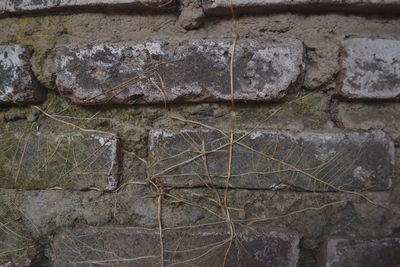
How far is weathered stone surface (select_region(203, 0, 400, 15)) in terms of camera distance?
0.58 metres

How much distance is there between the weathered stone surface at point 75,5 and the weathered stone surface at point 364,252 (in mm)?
569

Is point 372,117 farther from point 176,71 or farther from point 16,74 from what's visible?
point 16,74

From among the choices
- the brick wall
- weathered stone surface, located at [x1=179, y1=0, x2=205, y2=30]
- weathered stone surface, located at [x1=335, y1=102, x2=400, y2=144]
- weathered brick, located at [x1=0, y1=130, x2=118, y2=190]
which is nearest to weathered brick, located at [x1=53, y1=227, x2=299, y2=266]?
the brick wall

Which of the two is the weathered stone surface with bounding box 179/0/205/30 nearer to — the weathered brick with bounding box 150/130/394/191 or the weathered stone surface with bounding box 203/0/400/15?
the weathered stone surface with bounding box 203/0/400/15

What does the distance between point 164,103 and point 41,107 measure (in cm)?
26

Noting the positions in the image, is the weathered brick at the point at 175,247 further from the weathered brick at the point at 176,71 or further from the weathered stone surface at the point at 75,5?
the weathered stone surface at the point at 75,5

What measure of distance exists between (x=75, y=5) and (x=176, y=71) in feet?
0.79

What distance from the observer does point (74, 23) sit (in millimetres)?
657

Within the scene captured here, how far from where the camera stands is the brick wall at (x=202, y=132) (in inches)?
23.8

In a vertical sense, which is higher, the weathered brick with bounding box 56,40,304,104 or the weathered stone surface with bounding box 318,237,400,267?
the weathered brick with bounding box 56,40,304,104

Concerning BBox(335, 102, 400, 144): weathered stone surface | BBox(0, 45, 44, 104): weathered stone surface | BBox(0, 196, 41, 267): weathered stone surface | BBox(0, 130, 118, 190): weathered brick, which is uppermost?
BBox(0, 45, 44, 104): weathered stone surface

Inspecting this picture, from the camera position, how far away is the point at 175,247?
638mm

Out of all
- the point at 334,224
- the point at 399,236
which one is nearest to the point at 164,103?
the point at 334,224

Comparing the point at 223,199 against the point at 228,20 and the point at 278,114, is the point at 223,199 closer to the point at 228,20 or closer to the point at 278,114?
the point at 278,114
